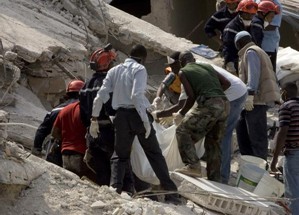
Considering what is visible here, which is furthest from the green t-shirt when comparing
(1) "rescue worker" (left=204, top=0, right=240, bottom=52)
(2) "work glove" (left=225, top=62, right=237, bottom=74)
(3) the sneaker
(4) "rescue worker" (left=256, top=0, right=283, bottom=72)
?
(1) "rescue worker" (left=204, top=0, right=240, bottom=52)

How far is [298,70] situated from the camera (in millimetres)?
12250

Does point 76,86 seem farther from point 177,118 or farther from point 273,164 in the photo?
point 273,164

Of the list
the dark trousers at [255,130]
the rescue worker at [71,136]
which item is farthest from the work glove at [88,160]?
the dark trousers at [255,130]

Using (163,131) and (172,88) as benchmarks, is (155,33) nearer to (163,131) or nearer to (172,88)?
(172,88)

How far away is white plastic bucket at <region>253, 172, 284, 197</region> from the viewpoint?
925 cm

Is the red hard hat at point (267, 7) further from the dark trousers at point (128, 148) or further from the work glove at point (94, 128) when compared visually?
the work glove at point (94, 128)

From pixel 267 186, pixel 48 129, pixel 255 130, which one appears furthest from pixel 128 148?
pixel 255 130

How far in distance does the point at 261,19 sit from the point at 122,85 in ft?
11.9

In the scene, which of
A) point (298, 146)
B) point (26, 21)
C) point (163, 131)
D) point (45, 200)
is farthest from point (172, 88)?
point (45, 200)

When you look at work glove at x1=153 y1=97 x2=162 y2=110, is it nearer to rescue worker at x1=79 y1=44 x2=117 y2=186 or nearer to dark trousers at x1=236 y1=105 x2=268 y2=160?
dark trousers at x1=236 y1=105 x2=268 y2=160

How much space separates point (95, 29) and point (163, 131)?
3716 millimetres

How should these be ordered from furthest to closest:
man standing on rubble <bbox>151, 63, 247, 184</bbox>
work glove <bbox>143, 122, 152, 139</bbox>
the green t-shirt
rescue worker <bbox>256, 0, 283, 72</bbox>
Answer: rescue worker <bbox>256, 0, 283, 72</bbox> → man standing on rubble <bbox>151, 63, 247, 184</bbox> → the green t-shirt → work glove <bbox>143, 122, 152, 139</bbox>

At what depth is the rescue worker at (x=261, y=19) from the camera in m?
11.0

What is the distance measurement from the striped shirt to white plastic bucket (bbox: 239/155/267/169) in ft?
2.03
